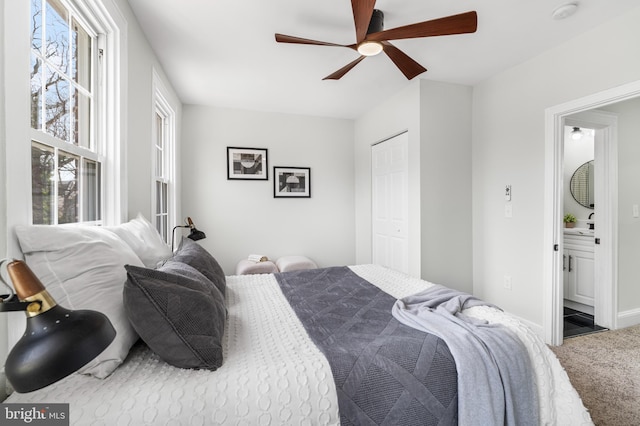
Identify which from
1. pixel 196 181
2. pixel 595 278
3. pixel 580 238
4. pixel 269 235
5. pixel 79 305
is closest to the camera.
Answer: pixel 79 305

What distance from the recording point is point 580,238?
331 centimetres

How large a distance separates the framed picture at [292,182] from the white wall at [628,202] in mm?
3492

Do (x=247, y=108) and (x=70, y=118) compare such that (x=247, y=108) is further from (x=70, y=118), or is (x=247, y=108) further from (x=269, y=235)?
(x=70, y=118)

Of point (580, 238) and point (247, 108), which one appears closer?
point (580, 238)

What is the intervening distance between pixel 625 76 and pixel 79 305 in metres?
3.40

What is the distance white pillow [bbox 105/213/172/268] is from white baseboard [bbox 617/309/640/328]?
4185 millimetres

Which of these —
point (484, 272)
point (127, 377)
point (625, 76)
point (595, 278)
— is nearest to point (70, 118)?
point (127, 377)

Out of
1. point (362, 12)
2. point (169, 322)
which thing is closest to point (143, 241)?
point (169, 322)

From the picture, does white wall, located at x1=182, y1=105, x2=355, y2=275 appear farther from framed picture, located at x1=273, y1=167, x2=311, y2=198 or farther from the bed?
the bed

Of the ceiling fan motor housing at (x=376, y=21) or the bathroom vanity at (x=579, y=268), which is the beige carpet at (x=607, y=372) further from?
the ceiling fan motor housing at (x=376, y=21)

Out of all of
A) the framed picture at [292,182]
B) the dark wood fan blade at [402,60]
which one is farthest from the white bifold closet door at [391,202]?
the dark wood fan blade at [402,60]

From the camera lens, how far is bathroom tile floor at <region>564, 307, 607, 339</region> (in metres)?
2.82

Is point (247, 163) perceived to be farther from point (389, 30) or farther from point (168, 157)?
point (389, 30)

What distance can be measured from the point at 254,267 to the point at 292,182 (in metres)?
1.35
